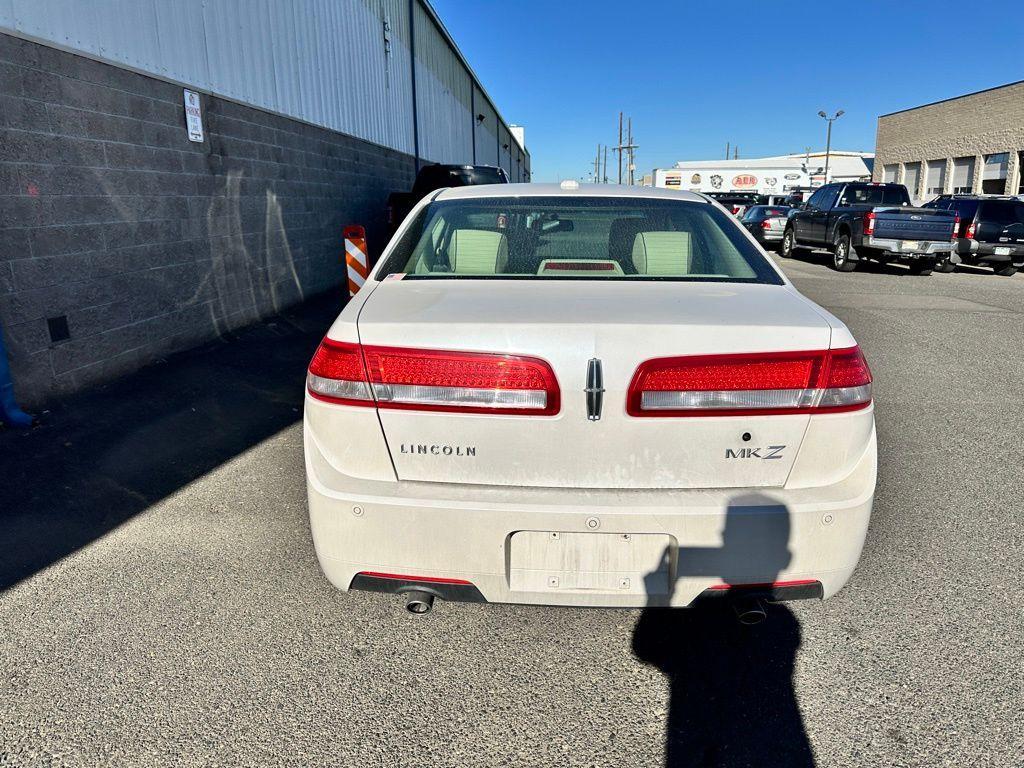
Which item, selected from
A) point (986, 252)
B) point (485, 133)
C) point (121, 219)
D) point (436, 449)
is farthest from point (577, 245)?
point (485, 133)

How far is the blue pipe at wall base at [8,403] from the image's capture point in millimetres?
4531

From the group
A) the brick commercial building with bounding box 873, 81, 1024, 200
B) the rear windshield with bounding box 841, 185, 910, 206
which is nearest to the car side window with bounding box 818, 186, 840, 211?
the rear windshield with bounding box 841, 185, 910, 206

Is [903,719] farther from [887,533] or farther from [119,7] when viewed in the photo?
[119,7]

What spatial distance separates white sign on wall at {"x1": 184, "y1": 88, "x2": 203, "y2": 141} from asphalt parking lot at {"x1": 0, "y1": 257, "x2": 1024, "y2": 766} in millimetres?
3910

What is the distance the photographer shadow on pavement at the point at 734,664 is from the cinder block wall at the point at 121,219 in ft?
15.3

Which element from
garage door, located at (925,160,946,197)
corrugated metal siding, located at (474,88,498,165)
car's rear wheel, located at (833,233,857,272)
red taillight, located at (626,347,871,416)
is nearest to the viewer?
red taillight, located at (626,347,871,416)

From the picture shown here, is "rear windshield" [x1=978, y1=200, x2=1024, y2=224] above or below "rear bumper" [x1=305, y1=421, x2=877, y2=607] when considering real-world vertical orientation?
above

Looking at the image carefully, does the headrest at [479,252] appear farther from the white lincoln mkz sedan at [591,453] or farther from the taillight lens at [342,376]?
the taillight lens at [342,376]

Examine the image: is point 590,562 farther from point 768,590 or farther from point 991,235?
point 991,235

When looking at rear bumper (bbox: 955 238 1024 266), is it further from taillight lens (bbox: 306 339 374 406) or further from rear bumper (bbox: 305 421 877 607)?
taillight lens (bbox: 306 339 374 406)

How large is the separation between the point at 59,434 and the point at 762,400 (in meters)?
4.42

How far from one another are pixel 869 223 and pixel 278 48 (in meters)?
12.2

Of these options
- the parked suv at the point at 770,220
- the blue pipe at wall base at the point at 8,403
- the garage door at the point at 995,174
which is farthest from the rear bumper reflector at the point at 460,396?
the garage door at the point at 995,174

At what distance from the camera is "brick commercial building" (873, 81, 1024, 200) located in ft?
109
